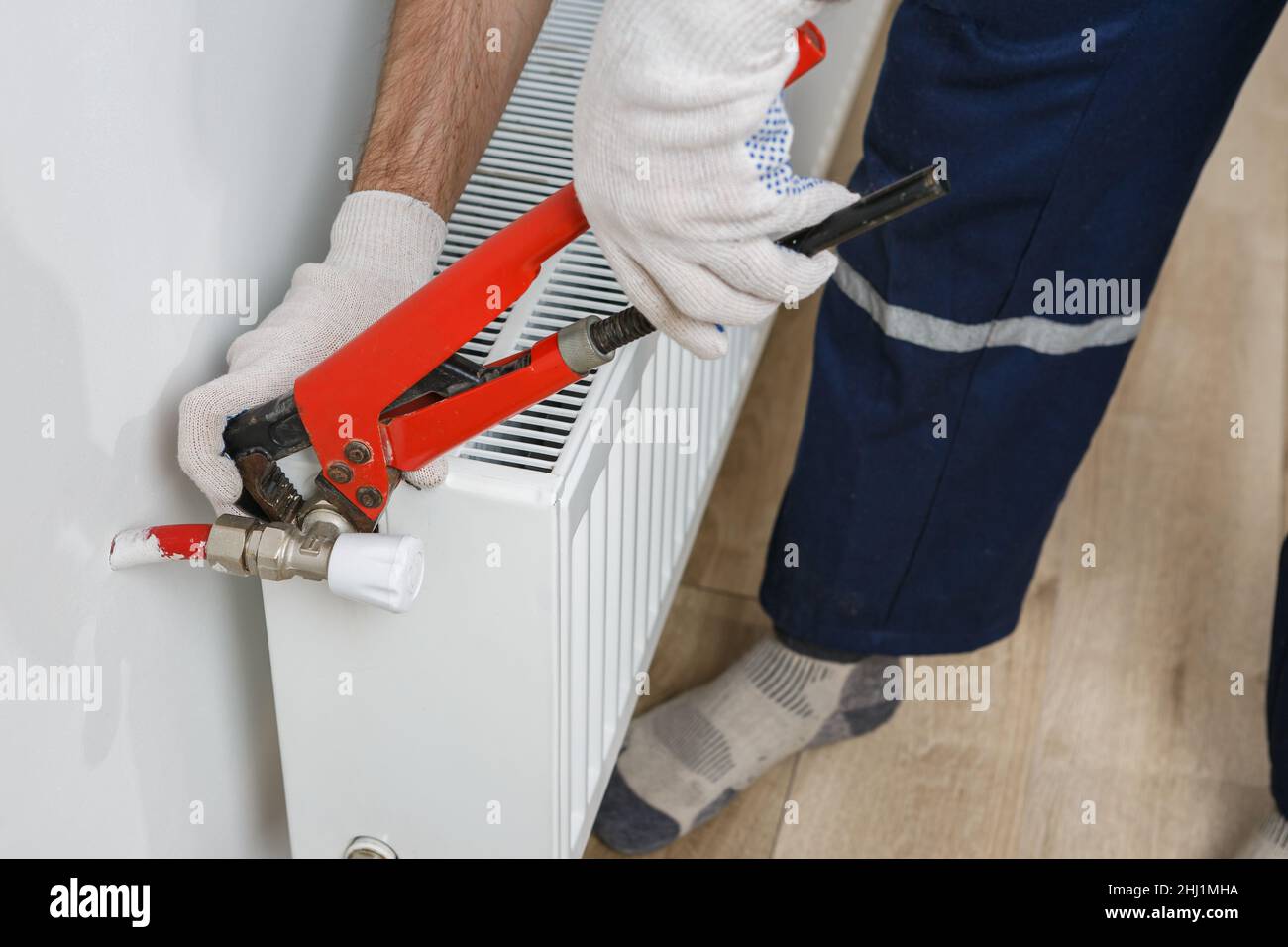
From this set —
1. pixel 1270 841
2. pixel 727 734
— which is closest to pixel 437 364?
pixel 727 734

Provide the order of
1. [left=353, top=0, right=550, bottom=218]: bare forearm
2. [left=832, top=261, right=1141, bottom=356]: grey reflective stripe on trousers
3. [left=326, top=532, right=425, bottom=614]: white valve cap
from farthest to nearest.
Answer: [left=832, top=261, right=1141, bottom=356]: grey reflective stripe on trousers, [left=353, top=0, right=550, bottom=218]: bare forearm, [left=326, top=532, right=425, bottom=614]: white valve cap

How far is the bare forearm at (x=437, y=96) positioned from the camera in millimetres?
707


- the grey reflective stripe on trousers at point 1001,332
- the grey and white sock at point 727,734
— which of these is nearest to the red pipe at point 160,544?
the grey reflective stripe on trousers at point 1001,332

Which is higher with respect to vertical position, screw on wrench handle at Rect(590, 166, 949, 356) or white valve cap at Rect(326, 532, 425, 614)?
screw on wrench handle at Rect(590, 166, 949, 356)

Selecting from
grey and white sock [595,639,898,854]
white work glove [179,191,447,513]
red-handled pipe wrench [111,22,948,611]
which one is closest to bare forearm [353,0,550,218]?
white work glove [179,191,447,513]

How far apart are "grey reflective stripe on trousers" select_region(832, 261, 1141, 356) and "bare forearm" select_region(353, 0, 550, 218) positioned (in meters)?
0.30

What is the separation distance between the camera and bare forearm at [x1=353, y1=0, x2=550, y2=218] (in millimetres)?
707

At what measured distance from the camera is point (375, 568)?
1.98 feet

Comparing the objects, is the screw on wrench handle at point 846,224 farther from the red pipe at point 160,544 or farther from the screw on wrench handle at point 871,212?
the red pipe at point 160,544

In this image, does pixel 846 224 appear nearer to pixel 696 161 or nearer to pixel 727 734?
pixel 696 161

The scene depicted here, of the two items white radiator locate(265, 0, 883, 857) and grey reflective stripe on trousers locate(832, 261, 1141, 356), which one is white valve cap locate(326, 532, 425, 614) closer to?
white radiator locate(265, 0, 883, 857)

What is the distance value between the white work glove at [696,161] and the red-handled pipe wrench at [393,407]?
2 centimetres

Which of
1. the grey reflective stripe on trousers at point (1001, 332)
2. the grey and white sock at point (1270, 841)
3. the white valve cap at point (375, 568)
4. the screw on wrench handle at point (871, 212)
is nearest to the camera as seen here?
the screw on wrench handle at point (871, 212)

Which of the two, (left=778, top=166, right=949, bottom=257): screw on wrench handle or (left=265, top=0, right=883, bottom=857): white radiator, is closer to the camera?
(left=778, top=166, right=949, bottom=257): screw on wrench handle
